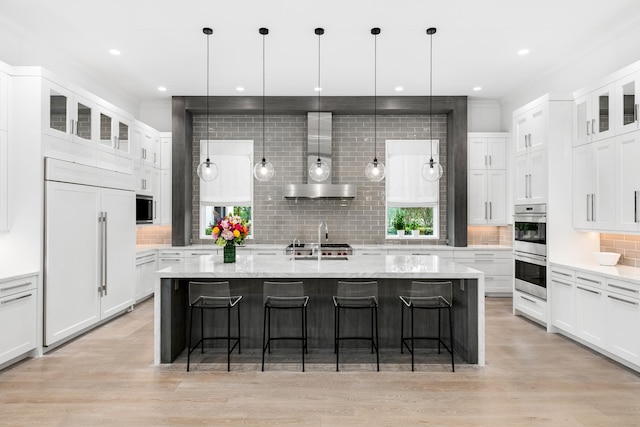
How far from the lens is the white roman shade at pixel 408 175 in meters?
7.39

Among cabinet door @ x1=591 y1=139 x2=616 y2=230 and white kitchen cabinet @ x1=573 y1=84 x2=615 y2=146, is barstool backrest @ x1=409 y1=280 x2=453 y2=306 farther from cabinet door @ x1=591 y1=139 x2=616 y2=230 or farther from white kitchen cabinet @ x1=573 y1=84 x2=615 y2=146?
white kitchen cabinet @ x1=573 y1=84 x2=615 y2=146

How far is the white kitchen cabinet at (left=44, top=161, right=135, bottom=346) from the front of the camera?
4.14 m

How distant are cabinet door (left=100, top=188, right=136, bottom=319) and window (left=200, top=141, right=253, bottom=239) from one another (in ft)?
5.67

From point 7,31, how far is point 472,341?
597cm

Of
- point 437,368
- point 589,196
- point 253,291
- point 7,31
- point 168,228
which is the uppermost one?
point 7,31

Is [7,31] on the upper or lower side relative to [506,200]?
upper

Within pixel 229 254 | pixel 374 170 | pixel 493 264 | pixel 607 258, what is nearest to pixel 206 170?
pixel 229 254

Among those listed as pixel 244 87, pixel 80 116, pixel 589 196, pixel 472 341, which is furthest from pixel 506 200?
pixel 80 116

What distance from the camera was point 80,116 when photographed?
15.3 feet

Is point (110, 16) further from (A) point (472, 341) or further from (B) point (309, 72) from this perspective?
(A) point (472, 341)

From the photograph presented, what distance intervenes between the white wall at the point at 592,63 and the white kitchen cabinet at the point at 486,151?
75cm

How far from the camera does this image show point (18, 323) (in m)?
A: 3.75

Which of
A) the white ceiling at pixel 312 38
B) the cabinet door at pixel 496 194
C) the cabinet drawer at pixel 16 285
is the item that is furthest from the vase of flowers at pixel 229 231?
the cabinet door at pixel 496 194

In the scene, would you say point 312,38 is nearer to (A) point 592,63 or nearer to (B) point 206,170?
(B) point 206,170
